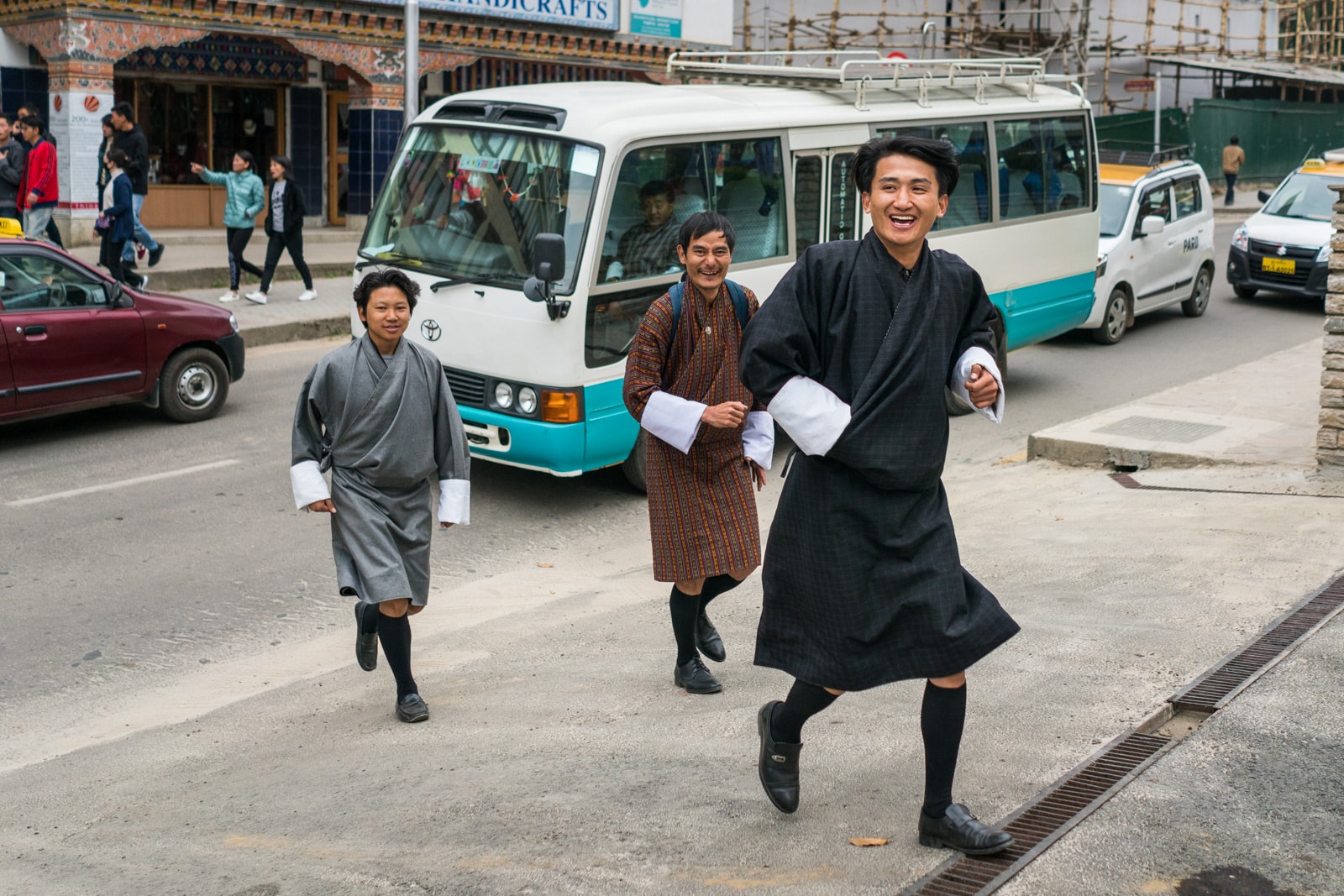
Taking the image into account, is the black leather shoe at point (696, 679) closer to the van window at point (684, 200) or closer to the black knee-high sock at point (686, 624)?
the black knee-high sock at point (686, 624)

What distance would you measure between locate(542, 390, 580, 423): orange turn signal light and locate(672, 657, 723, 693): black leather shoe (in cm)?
305

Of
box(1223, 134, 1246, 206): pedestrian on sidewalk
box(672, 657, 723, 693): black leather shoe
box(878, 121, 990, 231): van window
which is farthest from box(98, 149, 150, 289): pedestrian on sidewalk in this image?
box(1223, 134, 1246, 206): pedestrian on sidewalk

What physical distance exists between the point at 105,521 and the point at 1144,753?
5.96 meters

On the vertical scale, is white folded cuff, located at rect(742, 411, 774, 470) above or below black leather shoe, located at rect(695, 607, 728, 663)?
above

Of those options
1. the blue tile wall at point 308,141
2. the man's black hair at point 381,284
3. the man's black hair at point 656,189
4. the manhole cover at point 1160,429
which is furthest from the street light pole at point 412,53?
the man's black hair at point 381,284

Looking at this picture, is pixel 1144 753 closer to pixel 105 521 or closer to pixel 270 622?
pixel 270 622

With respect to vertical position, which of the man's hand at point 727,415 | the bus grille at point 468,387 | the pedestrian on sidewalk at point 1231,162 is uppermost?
the pedestrian on sidewalk at point 1231,162

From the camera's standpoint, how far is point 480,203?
8828mm

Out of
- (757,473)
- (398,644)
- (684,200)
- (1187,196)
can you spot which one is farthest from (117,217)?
(1187,196)

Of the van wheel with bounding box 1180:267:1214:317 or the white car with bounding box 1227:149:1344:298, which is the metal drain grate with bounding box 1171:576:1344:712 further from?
the white car with bounding box 1227:149:1344:298

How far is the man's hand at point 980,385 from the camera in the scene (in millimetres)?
3812

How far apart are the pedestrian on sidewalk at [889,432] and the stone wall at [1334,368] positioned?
5.12 m

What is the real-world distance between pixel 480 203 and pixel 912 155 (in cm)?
537

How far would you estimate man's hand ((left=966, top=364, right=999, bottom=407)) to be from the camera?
381 centimetres
